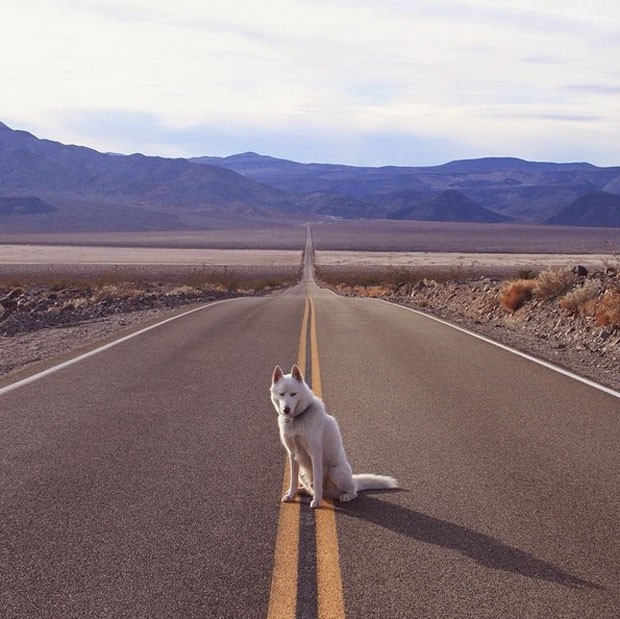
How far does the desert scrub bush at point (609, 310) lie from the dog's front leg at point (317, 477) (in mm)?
12890

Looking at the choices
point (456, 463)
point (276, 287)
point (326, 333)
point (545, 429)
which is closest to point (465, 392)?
point (545, 429)

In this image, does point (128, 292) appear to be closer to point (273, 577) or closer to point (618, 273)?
point (618, 273)

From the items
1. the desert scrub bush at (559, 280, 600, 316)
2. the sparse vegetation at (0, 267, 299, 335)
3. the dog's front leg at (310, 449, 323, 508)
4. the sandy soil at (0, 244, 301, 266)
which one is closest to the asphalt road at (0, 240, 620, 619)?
the dog's front leg at (310, 449, 323, 508)

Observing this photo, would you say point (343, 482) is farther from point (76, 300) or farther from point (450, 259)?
point (450, 259)

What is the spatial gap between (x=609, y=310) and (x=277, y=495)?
13.3 meters

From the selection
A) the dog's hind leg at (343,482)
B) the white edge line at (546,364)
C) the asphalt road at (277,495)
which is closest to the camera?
the asphalt road at (277,495)

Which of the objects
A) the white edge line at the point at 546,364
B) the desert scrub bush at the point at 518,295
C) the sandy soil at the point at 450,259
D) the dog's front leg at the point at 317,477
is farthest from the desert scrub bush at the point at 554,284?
the sandy soil at the point at 450,259

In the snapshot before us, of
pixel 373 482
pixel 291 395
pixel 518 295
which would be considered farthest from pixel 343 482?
pixel 518 295

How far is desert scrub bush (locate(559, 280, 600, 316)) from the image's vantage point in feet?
66.2

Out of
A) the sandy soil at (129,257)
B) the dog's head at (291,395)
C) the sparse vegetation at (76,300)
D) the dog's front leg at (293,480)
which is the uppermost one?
the dog's head at (291,395)

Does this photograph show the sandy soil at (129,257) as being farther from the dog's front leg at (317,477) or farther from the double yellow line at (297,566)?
the double yellow line at (297,566)

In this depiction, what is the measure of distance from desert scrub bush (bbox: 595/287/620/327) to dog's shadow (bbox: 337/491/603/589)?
12400mm

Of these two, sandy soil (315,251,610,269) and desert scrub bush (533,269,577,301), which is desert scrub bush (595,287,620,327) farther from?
sandy soil (315,251,610,269)

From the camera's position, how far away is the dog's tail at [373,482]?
702 centimetres
